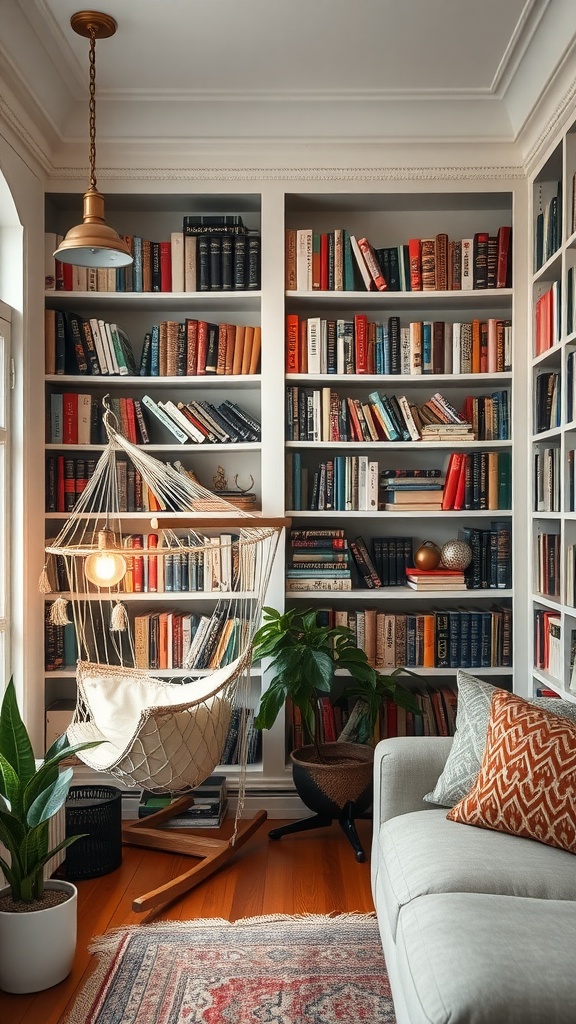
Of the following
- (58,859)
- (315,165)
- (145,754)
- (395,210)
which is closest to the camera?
(145,754)

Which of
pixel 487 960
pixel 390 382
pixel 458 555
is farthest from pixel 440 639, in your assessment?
pixel 487 960

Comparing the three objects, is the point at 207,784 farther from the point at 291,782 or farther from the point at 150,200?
the point at 150,200

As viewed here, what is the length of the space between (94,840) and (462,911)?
1.64 metres

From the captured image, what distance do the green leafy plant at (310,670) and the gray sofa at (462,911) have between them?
643 millimetres

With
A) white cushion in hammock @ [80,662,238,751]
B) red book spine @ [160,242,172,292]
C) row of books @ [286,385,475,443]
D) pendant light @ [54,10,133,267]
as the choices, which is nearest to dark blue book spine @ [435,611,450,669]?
row of books @ [286,385,475,443]

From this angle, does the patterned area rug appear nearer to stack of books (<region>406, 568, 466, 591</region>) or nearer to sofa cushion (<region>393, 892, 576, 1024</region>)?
sofa cushion (<region>393, 892, 576, 1024</region>)

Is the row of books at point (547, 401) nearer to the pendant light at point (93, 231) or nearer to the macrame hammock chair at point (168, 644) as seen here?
the macrame hammock chair at point (168, 644)

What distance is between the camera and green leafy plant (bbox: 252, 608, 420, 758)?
3.09 metres

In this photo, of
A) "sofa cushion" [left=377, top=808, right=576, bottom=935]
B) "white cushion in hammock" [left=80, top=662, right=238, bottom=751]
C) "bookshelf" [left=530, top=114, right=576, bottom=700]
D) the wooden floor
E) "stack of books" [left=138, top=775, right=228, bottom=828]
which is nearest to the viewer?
"sofa cushion" [left=377, top=808, right=576, bottom=935]

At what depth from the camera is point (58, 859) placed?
115 inches

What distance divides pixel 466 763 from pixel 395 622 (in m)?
1.27

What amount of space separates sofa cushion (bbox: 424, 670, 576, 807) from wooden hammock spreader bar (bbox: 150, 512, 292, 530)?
967mm

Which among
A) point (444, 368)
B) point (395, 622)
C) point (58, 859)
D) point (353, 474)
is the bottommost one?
point (58, 859)

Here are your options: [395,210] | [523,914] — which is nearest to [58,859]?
[523,914]
